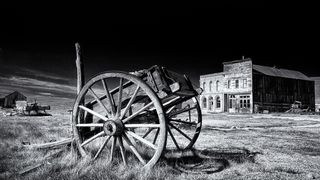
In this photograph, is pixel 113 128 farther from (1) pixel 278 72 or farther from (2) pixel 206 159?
(1) pixel 278 72

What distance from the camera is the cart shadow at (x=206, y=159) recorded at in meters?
4.25

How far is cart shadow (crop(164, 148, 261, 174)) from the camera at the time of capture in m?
4.25

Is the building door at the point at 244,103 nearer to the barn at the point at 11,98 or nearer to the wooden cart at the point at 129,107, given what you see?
the wooden cart at the point at 129,107

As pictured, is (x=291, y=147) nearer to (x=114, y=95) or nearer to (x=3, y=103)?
(x=114, y=95)

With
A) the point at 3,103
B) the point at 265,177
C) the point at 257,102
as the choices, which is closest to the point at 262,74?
the point at 257,102

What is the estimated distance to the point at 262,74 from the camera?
3694 centimetres

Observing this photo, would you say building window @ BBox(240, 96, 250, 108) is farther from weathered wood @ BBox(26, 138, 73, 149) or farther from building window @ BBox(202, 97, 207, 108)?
weathered wood @ BBox(26, 138, 73, 149)

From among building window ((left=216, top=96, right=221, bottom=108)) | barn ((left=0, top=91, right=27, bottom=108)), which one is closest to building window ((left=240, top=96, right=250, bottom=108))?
building window ((left=216, top=96, right=221, bottom=108))

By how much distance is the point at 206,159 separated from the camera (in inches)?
192

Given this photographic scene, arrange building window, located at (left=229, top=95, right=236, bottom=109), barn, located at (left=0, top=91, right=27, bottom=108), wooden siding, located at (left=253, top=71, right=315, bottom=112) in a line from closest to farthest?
wooden siding, located at (left=253, top=71, right=315, bottom=112) < building window, located at (left=229, top=95, right=236, bottom=109) < barn, located at (left=0, top=91, right=27, bottom=108)

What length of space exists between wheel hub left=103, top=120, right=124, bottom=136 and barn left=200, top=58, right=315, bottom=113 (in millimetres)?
33137

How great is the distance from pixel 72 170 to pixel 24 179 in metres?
0.62

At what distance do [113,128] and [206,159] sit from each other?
6.32 ft

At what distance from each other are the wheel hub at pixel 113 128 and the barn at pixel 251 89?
33.1 m
